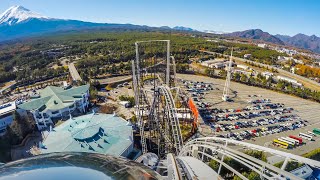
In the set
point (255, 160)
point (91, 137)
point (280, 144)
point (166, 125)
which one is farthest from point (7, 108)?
point (280, 144)

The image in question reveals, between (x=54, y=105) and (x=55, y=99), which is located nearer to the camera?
(x=54, y=105)

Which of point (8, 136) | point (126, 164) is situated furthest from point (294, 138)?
point (8, 136)

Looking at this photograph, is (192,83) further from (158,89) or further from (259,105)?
(158,89)

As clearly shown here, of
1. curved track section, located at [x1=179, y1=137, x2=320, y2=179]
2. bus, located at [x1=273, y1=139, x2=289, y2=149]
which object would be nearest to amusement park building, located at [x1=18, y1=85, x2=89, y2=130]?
curved track section, located at [x1=179, y1=137, x2=320, y2=179]

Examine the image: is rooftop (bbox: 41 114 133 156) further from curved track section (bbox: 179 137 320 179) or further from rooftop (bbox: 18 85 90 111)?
curved track section (bbox: 179 137 320 179)

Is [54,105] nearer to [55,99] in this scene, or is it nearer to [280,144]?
[55,99]

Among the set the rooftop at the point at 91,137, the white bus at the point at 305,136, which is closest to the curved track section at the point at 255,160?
the rooftop at the point at 91,137

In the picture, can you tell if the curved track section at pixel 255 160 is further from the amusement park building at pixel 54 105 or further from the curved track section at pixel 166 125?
the amusement park building at pixel 54 105
